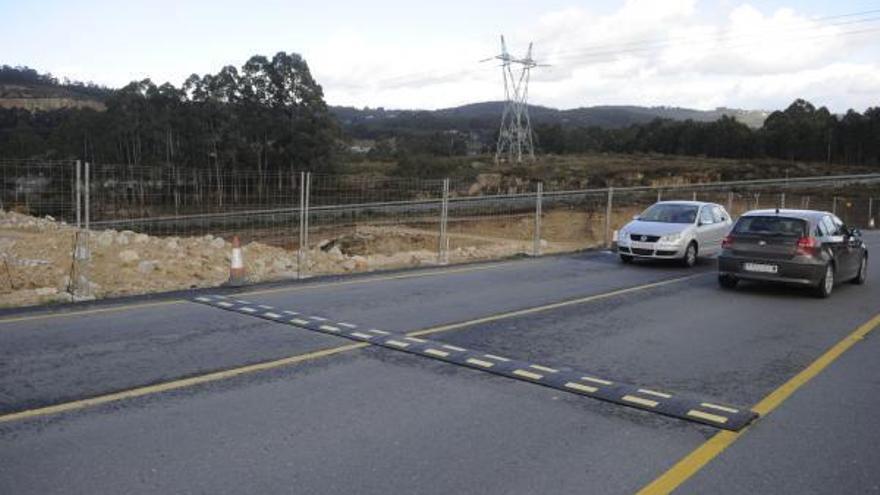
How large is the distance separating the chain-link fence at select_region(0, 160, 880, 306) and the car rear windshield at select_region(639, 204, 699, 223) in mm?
3047

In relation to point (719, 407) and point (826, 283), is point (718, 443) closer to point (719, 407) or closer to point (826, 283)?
point (719, 407)

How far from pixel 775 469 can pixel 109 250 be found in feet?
57.8

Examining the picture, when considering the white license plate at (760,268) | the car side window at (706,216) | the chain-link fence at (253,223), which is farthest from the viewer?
the car side window at (706,216)

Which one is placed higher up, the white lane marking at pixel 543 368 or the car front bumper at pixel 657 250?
the car front bumper at pixel 657 250

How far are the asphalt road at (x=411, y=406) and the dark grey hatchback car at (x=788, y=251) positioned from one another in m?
2.18

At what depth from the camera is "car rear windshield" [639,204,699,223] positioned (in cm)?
1844

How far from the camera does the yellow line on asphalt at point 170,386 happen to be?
540 cm

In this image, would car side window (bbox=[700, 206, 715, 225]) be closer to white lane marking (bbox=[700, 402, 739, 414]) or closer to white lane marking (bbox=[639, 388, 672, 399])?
white lane marking (bbox=[639, 388, 672, 399])

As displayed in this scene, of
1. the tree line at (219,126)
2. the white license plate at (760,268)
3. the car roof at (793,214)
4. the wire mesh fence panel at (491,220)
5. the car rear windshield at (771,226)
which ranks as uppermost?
the tree line at (219,126)

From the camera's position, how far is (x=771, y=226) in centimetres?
1308

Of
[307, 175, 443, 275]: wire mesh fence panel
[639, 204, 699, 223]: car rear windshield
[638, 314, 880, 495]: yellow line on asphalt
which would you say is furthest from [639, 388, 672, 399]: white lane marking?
[307, 175, 443, 275]: wire mesh fence panel

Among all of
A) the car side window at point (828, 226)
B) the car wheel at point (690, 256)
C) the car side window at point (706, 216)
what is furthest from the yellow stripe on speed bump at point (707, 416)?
the car side window at point (706, 216)

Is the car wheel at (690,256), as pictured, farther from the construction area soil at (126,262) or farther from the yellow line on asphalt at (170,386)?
the yellow line on asphalt at (170,386)

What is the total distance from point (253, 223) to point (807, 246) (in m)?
21.1
